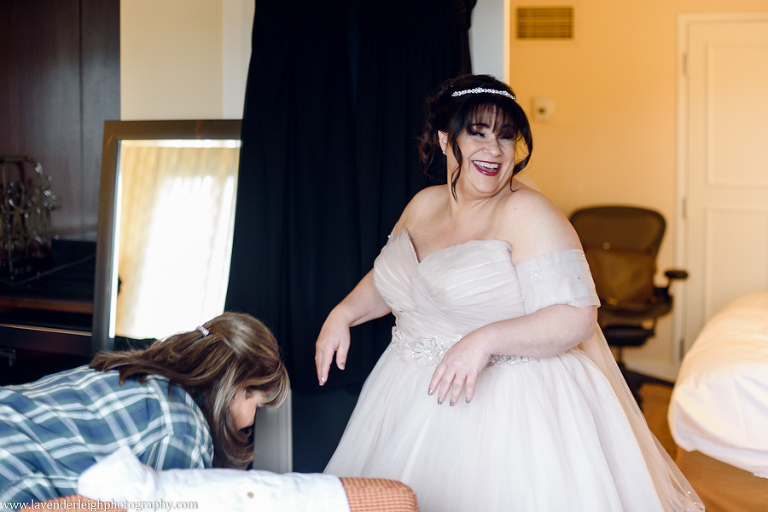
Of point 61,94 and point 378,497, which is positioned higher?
point 61,94

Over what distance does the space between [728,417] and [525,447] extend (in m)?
1.55

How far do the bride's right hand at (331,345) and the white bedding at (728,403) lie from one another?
1645 millimetres

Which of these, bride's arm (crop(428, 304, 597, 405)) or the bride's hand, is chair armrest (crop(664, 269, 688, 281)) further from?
the bride's hand

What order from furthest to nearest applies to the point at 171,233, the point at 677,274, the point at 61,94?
1. the point at 677,274
2. the point at 61,94
3. the point at 171,233

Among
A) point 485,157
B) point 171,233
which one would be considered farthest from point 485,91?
point 171,233

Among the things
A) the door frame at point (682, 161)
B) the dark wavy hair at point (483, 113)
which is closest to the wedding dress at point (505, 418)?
the dark wavy hair at point (483, 113)

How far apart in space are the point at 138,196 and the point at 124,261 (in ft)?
0.82

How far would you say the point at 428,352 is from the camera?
1655 mm

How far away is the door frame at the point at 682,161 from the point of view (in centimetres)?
422

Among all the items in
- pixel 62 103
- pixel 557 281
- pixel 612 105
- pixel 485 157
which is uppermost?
pixel 612 105

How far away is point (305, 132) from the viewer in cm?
220

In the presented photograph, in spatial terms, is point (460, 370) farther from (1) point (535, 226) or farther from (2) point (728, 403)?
(2) point (728, 403)

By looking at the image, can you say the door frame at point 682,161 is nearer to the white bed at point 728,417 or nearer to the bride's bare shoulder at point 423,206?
the white bed at point 728,417

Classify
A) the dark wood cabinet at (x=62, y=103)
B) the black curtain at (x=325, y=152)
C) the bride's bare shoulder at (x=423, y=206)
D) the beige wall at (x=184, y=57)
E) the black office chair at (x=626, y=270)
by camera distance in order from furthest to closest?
the black office chair at (x=626, y=270), the dark wood cabinet at (x=62, y=103), the beige wall at (x=184, y=57), the black curtain at (x=325, y=152), the bride's bare shoulder at (x=423, y=206)
